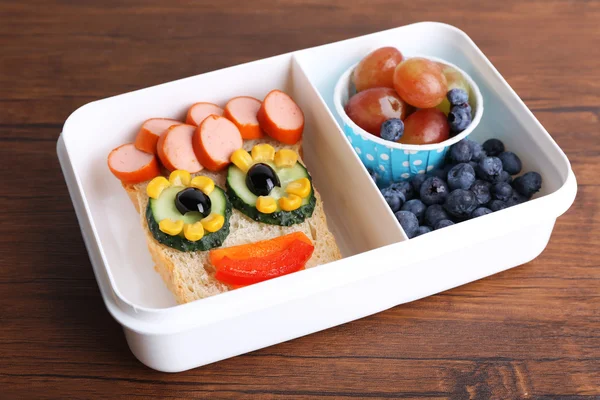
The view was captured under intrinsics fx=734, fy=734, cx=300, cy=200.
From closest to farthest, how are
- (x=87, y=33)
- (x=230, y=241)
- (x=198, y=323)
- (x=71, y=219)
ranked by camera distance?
1. (x=198, y=323)
2. (x=230, y=241)
3. (x=71, y=219)
4. (x=87, y=33)

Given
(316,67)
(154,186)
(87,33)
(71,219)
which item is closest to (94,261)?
(154,186)

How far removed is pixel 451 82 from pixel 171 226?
28.2 inches

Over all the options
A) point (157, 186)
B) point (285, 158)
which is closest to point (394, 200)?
point (285, 158)

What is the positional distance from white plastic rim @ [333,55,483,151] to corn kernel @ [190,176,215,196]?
1.12 ft

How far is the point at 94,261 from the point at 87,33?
105 cm

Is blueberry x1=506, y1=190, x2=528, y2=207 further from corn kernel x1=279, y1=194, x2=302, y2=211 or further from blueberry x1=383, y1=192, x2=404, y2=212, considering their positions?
corn kernel x1=279, y1=194, x2=302, y2=211

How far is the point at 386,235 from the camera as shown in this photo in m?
1.46

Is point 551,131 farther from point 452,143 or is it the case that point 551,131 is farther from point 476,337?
point 476,337

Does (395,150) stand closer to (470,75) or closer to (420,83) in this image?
(420,83)

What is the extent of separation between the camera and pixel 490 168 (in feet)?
5.20

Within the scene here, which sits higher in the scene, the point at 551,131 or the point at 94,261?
the point at 94,261

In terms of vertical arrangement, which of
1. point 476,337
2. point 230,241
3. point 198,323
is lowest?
point 476,337

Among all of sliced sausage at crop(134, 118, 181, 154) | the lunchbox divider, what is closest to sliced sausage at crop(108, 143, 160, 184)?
sliced sausage at crop(134, 118, 181, 154)

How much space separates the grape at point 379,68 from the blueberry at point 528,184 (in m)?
0.36
